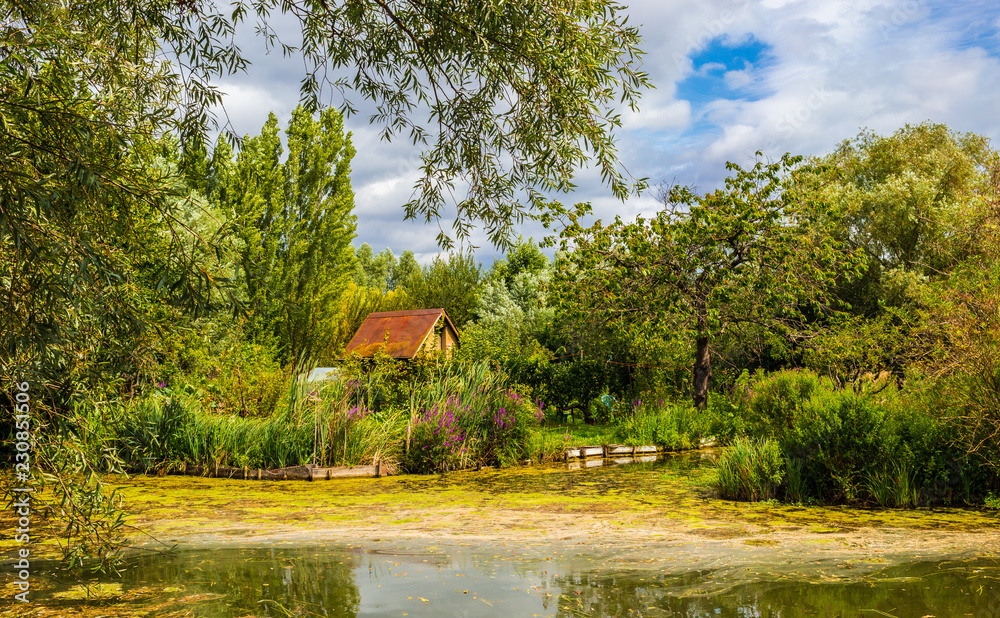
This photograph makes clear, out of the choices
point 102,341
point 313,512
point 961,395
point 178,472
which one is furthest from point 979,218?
point 178,472

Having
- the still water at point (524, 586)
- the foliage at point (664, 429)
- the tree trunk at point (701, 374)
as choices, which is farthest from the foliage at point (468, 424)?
the still water at point (524, 586)

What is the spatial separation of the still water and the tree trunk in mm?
10034

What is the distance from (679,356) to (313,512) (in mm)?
10938

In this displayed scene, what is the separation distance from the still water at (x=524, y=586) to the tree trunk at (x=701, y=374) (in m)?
10.0

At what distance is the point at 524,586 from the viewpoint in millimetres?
4551

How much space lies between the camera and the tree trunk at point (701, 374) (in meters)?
15.1

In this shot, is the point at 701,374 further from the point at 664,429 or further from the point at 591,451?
the point at 591,451

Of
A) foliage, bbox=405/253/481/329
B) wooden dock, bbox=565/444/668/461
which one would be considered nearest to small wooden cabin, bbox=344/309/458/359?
foliage, bbox=405/253/481/329

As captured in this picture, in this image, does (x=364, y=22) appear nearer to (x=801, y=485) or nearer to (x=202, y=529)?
(x=202, y=529)

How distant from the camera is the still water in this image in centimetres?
407

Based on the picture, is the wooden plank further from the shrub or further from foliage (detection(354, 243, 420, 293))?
foliage (detection(354, 243, 420, 293))

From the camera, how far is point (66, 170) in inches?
127

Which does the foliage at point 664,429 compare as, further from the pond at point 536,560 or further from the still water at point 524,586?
the still water at point 524,586

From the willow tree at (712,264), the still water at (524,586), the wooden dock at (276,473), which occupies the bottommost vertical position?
the still water at (524,586)
